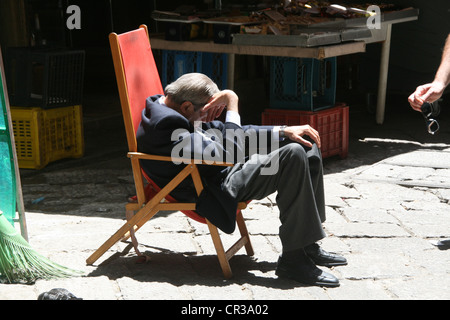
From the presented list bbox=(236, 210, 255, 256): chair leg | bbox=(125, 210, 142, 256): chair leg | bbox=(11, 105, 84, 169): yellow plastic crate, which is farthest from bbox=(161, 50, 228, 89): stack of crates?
bbox=(125, 210, 142, 256): chair leg

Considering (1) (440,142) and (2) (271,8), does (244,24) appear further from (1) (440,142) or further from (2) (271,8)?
(1) (440,142)

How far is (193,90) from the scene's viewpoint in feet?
12.8

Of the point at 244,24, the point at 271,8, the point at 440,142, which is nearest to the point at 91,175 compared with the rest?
the point at 244,24

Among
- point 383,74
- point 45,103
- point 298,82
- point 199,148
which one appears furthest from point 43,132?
point 383,74

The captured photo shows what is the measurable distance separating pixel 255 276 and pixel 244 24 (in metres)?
3.01

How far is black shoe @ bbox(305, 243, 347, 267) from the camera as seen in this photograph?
162 inches

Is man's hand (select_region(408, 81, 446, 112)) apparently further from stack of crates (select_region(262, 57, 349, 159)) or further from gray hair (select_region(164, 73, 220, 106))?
stack of crates (select_region(262, 57, 349, 159))

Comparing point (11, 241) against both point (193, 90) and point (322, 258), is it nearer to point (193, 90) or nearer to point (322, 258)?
point (193, 90)

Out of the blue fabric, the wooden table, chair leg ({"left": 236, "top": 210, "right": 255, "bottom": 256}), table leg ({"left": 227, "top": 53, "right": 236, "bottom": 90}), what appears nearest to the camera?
the blue fabric

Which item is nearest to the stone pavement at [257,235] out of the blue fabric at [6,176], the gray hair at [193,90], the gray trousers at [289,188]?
the gray trousers at [289,188]

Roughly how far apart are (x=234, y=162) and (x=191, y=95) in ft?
1.43

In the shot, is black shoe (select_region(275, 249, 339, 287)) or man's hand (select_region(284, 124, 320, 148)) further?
man's hand (select_region(284, 124, 320, 148))

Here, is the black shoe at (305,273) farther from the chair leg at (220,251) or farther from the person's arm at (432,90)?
the person's arm at (432,90)

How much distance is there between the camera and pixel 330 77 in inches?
267
